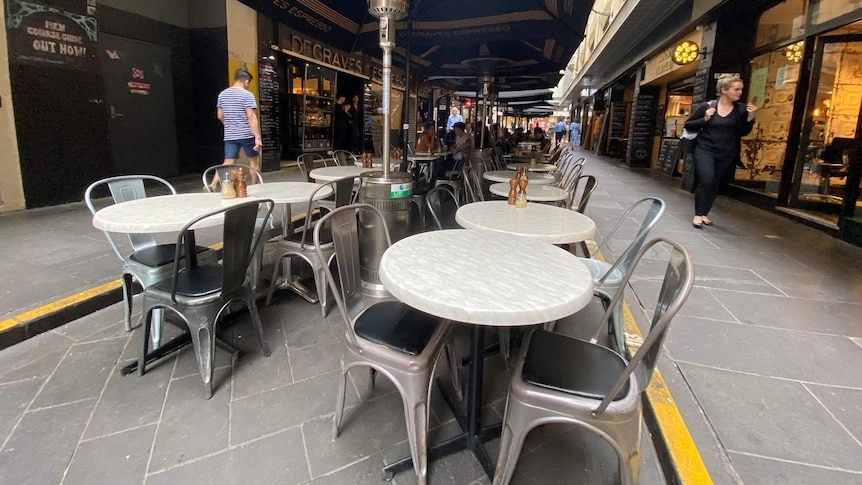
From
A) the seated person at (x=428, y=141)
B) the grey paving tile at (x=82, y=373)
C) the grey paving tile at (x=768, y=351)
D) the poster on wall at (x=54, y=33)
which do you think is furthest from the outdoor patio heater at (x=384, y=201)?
the poster on wall at (x=54, y=33)

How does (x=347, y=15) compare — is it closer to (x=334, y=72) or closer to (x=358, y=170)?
(x=358, y=170)

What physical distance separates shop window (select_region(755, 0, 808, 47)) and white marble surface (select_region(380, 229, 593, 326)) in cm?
690

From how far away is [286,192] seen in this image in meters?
3.18

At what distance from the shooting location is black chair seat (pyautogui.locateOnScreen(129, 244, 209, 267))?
2.42 meters

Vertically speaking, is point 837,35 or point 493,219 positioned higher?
point 837,35

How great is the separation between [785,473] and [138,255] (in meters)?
3.20

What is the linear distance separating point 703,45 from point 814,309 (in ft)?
23.8

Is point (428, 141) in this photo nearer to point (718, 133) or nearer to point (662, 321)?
point (718, 133)

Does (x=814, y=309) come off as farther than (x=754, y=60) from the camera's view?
No

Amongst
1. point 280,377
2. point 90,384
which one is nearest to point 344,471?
point 280,377

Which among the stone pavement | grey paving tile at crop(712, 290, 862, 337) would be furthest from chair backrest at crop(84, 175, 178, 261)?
grey paving tile at crop(712, 290, 862, 337)

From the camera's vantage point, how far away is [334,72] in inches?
390

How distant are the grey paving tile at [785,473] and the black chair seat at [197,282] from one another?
231 centimetres

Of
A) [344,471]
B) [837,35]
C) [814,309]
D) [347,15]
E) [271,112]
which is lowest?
[344,471]
